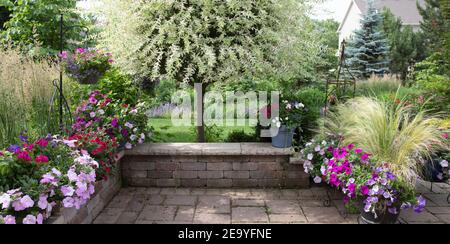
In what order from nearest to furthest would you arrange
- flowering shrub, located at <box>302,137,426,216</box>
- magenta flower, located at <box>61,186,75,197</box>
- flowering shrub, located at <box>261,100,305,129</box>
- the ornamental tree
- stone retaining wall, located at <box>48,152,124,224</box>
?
magenta flower, located at <box>61,186,75,197</box>
stone retaining wall, located at <box>48,152,124,224</box>
flowering shrub, located at <box>302,137,426,216</box>
the ornamental tree
flowering shrub, located at <box>261,100,305,129</box>

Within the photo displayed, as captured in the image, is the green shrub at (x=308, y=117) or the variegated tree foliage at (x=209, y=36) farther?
the green shrub at (x=308, y=117)

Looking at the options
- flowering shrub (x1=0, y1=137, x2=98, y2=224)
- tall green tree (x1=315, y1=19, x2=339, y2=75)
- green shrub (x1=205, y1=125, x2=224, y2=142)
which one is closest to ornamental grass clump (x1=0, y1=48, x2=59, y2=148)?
flowering shrub (x1=0, y1=137, x2=98, y2=224)

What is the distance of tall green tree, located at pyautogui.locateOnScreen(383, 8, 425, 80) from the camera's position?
15.1 metres

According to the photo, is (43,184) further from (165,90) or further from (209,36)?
(165,90)

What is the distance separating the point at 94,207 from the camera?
9.80ft

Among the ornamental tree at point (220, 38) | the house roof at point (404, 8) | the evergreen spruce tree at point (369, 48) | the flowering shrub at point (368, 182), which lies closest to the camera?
the flowering shrub at point (368, 182)

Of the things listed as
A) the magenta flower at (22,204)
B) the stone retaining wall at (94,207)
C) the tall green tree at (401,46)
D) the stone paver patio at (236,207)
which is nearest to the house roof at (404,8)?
the tall green tree at (401,46)

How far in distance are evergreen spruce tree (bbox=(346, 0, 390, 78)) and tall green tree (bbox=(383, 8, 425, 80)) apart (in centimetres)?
110

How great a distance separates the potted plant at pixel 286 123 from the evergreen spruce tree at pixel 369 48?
1096cm

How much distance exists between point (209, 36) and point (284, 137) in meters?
1.29

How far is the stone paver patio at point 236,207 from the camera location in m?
3.02

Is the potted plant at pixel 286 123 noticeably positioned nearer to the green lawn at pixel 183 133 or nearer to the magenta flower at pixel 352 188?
the green lawn at pixel 183 133

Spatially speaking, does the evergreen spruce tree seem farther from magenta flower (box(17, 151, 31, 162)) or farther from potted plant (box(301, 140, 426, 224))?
magenta flower (box(17, 151, 31, 162))
